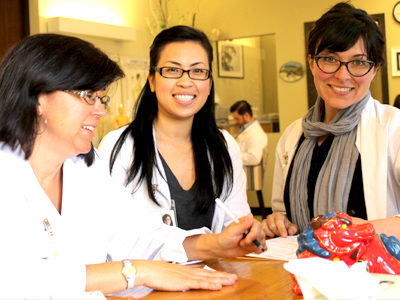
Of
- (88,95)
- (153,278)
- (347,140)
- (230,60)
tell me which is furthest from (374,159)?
(230,60)

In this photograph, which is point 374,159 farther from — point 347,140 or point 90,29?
point 90,29

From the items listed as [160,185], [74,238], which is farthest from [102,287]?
[160,185]

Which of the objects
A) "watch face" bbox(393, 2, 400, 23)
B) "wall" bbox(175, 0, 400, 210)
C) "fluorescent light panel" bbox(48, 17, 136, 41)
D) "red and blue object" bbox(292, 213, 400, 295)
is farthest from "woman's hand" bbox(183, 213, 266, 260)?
"watch face" bbox(393, 2, 400, 23)

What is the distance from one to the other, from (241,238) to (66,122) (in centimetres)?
72

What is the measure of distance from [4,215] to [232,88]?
6.29m

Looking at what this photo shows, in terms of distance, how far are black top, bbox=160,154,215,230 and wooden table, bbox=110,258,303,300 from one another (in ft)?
2.04

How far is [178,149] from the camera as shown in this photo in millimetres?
2346

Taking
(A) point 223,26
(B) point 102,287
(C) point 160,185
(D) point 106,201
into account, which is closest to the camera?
(B) point 102,287

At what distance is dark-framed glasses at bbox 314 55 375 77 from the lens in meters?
1.95

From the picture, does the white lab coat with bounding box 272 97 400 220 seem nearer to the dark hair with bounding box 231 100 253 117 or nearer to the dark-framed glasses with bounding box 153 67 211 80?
the dark-framed glasses with bounding box 153 67 211 80

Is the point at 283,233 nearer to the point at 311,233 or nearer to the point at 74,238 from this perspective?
the point at 311,233

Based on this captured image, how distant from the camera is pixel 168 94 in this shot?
2.24 metres

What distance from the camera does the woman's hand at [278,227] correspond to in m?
1.98

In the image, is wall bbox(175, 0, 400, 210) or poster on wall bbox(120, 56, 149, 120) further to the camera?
poster on wall bbox(120, 56, 149, 120)
